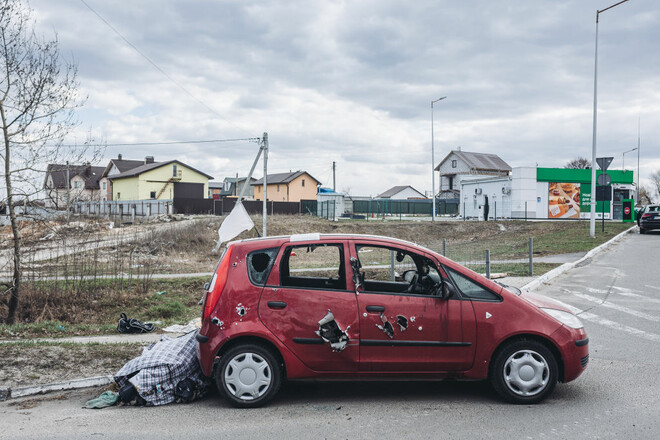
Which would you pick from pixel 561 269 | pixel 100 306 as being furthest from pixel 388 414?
pixel 561 269

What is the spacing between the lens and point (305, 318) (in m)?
5.05

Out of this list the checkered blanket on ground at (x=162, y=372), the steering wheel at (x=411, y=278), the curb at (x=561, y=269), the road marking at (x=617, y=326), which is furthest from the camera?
the curb at (x=561, y=269)

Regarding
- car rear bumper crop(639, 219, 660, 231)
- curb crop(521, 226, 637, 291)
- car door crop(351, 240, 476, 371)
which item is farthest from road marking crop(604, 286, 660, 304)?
car rear bumper crop(639, 219, 660, 231)

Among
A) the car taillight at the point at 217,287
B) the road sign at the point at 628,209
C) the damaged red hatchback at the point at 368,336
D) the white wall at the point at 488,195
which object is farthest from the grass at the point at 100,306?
the white wall at the point at 488,195

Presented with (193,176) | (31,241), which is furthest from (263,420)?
(193,176)

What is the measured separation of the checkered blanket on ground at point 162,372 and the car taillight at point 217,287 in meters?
0.73

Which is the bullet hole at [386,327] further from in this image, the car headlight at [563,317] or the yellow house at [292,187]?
the yellow house at [292,187]

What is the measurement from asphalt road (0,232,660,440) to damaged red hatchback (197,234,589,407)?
276 mm

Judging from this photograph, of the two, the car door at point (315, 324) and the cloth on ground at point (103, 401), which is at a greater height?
the car door at point (315, 324)

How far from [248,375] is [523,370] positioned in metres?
2.60

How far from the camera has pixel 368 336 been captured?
505cm

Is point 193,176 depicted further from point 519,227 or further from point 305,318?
point 305,318

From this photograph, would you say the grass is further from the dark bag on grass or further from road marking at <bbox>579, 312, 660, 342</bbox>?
road marking at <bbox>579, 312, 660, 342</bbox>

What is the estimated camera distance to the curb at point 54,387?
221 inches
